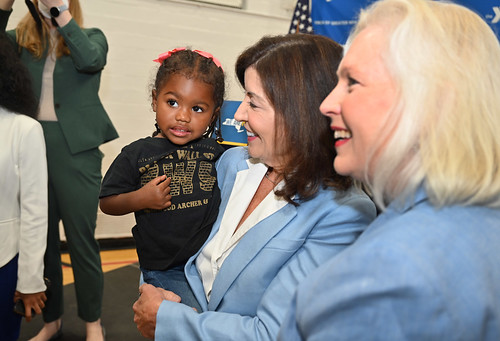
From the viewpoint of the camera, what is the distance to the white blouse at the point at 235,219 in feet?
4.60

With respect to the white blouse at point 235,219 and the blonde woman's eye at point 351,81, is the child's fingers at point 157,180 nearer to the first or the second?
the white blouse at point 235,219

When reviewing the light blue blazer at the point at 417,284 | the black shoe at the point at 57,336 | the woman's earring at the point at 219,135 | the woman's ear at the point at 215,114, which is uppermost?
the light blue blazer at the point at 417,284

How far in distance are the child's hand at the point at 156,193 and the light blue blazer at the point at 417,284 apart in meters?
0.87

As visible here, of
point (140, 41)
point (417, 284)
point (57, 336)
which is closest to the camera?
point (417, 284)

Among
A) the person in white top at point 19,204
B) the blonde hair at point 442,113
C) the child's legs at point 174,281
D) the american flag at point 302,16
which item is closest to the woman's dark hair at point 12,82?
the person in white top at point 19,204

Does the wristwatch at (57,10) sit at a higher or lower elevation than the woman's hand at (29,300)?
higher

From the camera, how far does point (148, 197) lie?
157 centimetres

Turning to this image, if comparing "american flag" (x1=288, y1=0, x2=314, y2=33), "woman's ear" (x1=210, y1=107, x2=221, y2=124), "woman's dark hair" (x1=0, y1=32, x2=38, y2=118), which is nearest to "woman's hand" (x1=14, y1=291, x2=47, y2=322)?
"woman's dark hair" (x1=0, y1=32, x2=38, y2=118)

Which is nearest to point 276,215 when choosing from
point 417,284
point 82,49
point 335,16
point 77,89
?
point 417,284

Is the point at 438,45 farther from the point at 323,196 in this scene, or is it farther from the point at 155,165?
the point at 155,165

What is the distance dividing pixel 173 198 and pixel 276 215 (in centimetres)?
48

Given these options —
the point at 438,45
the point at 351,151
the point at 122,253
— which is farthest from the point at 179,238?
the point at 122,253

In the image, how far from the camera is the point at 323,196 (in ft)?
4.47

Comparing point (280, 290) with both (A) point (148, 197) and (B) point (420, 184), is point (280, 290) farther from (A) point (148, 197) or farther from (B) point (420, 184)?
(A) point (148, 197)
